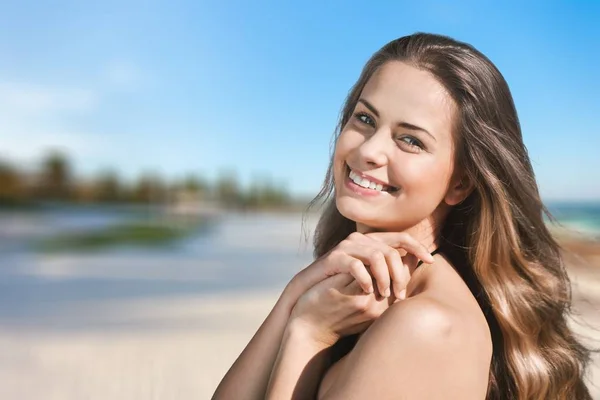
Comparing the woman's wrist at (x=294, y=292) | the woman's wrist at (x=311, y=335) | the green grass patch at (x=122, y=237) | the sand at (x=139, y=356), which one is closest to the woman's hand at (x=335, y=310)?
the woman's wrist at (x=311, y=335)

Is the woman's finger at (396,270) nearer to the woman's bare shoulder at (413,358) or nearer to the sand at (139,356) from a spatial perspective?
the woman's bare shoulder at (413,358)

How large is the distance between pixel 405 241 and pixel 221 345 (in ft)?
17.2

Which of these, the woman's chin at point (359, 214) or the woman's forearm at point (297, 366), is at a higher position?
the woman's chin at point (359, 214)

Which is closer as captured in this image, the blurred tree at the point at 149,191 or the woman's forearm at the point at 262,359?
the woman's forearm at the point at 262,359

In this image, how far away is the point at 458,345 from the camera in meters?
1.38

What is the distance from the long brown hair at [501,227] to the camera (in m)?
1.58

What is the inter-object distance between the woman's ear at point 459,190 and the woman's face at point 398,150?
0.15 ft

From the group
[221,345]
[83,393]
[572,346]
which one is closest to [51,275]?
[221,345]

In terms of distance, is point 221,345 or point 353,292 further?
point 221,345

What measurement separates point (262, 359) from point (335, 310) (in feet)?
0.94

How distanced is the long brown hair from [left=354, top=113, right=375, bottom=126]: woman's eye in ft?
0.44

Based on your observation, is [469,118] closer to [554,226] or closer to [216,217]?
[554,226]

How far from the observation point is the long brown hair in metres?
1.58

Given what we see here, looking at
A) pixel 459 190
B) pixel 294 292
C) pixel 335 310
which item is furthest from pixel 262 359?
pixel 459 190
